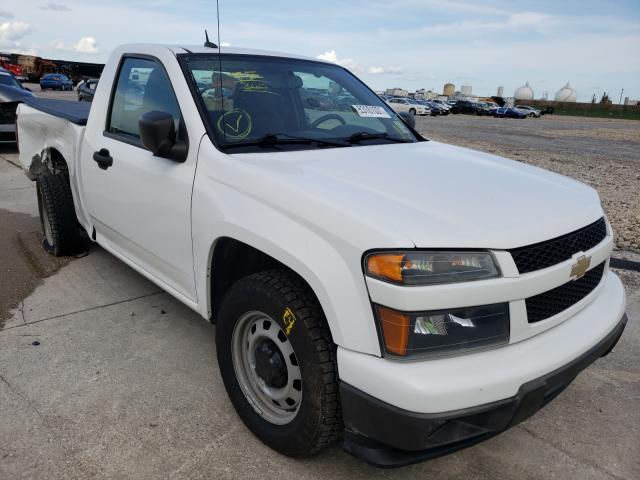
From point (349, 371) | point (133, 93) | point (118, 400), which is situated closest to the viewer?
point (349, 371)

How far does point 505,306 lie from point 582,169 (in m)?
10.5

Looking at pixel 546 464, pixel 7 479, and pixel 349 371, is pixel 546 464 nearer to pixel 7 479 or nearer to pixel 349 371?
pixel 349 371

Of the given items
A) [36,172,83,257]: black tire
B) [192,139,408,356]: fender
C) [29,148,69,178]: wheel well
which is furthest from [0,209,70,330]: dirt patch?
[192,139,408,356]: fender

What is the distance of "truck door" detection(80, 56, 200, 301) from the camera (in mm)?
2766

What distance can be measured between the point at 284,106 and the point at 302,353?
160 centimetres

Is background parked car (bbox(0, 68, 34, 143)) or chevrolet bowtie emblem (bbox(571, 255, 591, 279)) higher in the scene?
background parked car (bbox(0, 68, 34, 143))

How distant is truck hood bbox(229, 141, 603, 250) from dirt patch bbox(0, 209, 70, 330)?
2.49 metres

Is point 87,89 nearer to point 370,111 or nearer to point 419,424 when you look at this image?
point 370,111

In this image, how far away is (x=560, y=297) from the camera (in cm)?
213

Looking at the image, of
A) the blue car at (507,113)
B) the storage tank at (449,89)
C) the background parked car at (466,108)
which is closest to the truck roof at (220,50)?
the blue car at (507,113)

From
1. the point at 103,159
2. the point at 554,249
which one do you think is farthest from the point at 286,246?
the point at 103,159

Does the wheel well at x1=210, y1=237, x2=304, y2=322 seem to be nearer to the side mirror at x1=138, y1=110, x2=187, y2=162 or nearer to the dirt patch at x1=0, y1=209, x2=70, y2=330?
the side mirror at x1=138, y1=110, x2=187, y2=162

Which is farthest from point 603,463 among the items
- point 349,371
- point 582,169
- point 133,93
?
point 582,169

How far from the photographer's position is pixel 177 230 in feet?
9.09
